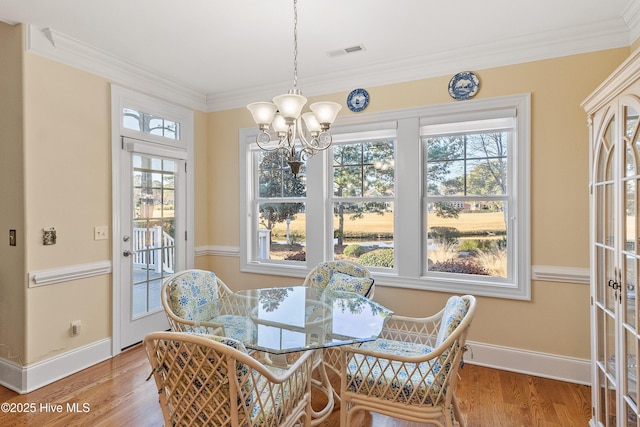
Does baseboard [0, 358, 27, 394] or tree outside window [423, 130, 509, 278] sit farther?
tree outside window [423, 130, 509, 278]

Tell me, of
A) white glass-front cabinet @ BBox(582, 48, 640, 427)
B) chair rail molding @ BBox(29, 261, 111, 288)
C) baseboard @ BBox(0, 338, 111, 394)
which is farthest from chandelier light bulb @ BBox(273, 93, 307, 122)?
baseboard @ BBox(0, 338, 111, 394)

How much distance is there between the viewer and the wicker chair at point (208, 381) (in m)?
1.26

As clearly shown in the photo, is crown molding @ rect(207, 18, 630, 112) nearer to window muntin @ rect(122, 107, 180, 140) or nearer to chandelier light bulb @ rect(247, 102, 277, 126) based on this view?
window muntin @ rect(122, 107, 180, 140)

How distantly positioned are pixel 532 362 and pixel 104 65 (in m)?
4.40

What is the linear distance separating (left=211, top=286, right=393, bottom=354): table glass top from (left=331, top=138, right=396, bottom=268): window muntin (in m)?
0.94

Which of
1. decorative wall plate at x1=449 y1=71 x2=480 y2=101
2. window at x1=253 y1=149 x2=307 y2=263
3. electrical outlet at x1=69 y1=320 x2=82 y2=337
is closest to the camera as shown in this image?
electrical outlet at x1=69 y1=320 x2=82 y2=337

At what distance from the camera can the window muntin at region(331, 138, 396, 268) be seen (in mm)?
3361

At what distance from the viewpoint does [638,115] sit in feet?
4.87

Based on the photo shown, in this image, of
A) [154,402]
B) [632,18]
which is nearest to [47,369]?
[154,402]

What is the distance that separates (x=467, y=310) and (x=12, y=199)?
3.21 metres

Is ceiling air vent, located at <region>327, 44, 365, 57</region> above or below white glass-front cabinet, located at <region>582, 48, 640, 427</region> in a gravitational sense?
above

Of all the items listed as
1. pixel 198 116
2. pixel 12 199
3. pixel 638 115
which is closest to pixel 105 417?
pixel 12 199

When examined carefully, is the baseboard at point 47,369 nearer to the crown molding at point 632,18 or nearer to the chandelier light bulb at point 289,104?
the chandelier light bulb at point 289,104

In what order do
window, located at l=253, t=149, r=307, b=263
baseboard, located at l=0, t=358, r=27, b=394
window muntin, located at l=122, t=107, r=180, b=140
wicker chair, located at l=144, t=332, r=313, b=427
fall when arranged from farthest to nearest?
window, located at l=253, t=149, r=307, b=263
window muntin, located at l=122, t=107, r=180, b=140
baseboard, located at l=0, t=358, r=27, b=394
wicker chair, located at l=144, t=332, r=313, b=427
